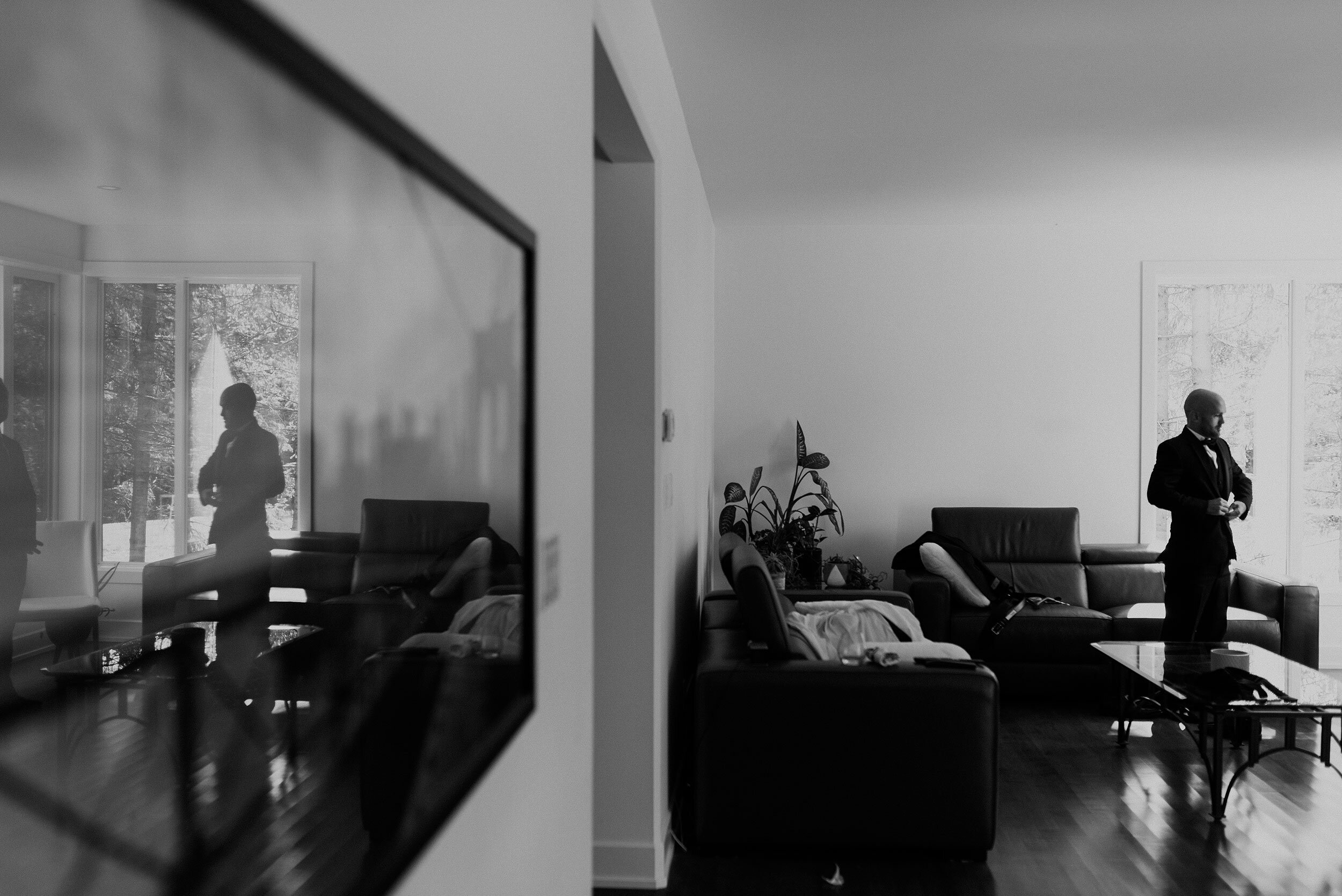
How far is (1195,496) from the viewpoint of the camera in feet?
16.3

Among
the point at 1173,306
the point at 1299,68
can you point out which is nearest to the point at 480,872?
the point at 1299,68

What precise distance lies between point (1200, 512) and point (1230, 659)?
2.77ft

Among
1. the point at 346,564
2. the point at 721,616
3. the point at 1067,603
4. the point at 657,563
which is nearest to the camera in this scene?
the point at 346,564

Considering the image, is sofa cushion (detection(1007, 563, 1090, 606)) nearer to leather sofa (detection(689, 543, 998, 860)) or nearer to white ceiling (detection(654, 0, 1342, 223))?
white ceiling (detection(654, 0, 1342, 223))

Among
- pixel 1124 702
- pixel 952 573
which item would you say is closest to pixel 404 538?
pixel 1124 702

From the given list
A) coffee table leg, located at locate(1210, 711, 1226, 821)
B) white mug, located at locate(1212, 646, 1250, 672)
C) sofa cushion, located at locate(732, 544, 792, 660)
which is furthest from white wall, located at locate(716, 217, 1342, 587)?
sofa cushion, located at locate(732, 544, 792, 660)

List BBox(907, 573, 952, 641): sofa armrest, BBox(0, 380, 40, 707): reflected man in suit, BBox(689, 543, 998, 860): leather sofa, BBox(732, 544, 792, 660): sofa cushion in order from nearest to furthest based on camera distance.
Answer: BBox(0, 380, 40, 707): reflected man in suit < BBox(689, 543, 998, 860): leather sofa < BBox(732, 544, 792, 660): sofa cushion < BBox(907, 573, 952, 641): sofa armrest

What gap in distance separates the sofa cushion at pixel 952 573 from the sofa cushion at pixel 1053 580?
0.38 metres

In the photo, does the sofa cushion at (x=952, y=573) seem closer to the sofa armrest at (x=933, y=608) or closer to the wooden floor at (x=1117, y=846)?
the sofa armrest at (x=933, y=608)

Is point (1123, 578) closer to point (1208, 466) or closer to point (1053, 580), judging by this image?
point (1053, 580)

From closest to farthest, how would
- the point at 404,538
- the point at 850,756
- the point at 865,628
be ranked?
the point at 404,538
the point at 850,756
the point at 865,628

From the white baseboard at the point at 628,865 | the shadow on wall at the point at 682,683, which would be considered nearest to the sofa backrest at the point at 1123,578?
the shadow on wall at the point at 682,683

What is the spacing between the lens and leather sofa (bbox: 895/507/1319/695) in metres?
5.41

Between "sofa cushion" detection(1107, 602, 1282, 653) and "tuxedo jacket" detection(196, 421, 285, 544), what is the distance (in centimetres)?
542
